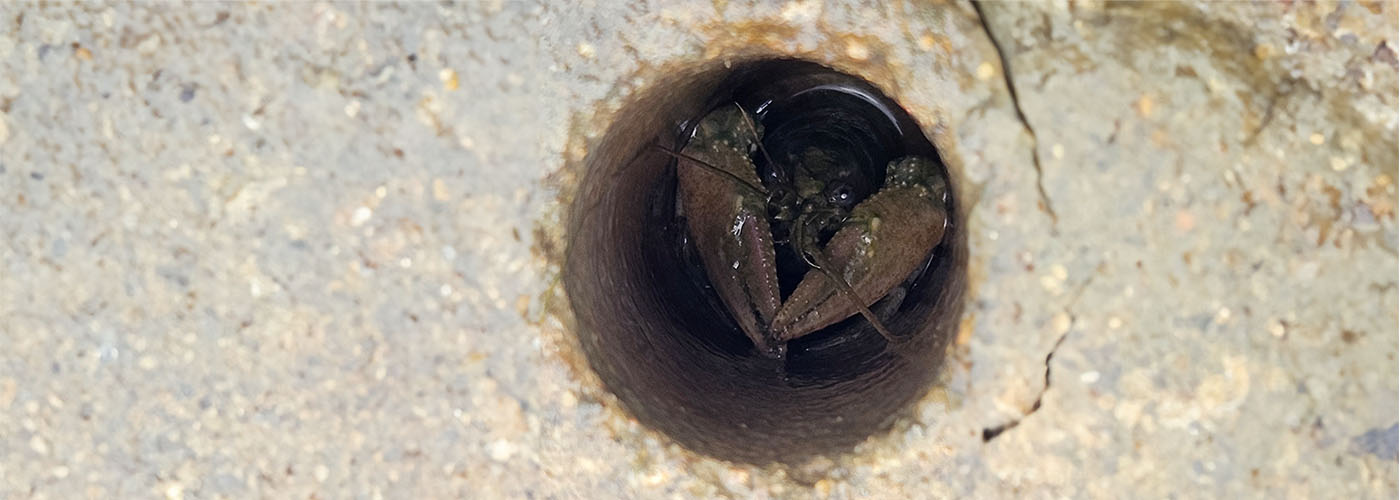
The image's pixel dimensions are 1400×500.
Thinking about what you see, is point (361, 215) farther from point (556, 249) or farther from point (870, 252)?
point (870, 252)

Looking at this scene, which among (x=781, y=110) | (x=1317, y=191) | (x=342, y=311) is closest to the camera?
(x=1317, y=191)

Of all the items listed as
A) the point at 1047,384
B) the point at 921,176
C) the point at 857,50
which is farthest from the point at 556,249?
the point at 921,176

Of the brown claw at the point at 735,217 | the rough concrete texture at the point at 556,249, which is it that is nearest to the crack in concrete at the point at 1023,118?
the rough concrete texture at the point at 556,249

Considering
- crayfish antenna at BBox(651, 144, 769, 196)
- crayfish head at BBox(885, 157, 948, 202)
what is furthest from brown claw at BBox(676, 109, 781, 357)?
crayfish head at BBox(885, 157, 948, 202)

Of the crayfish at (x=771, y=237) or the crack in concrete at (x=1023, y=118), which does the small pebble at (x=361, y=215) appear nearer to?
the crayfish at (x=771, y=237)

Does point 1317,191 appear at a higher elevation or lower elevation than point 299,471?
higher

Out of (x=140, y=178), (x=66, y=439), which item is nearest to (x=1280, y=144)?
(x=140, y=178)

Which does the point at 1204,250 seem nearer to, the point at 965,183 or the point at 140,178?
the point at 965,183
